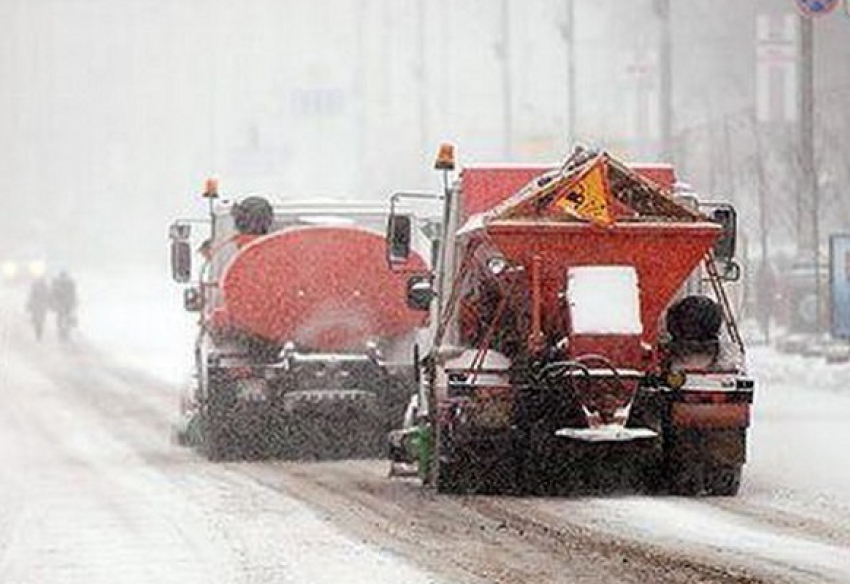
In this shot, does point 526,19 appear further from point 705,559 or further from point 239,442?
point 705,559

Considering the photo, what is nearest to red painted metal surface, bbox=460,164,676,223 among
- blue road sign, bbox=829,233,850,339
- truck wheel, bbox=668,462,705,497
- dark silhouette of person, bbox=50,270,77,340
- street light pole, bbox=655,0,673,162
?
truck wheel, bbox=668,462,705,497

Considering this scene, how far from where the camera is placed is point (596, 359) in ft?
61.1

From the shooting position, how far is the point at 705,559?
1415 centimetres

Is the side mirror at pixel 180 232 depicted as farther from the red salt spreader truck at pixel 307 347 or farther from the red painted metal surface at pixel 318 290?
the red painted metal surface at pixel 318 290

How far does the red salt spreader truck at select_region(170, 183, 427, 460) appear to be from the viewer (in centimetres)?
2398

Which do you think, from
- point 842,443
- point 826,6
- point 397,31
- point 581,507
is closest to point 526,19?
point 397,31

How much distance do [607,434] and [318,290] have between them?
20.6 ft

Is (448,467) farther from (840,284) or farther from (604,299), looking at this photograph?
(840,284)

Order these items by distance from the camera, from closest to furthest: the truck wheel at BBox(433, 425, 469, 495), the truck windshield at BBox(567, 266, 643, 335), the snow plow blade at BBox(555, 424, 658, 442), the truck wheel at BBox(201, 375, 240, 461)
→ the snow plow blade at BBox(555, 424, 658, 442) < the truck windshield at BBox(567, 266, 643, 335) < the truck wheel at BBox(433, 425, 469, 495) < the truck wheel at BBox(201, 375, 240, 461)

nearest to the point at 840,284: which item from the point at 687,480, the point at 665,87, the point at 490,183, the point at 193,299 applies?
the point at 193,299

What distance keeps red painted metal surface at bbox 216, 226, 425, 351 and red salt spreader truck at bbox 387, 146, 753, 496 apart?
497 cm

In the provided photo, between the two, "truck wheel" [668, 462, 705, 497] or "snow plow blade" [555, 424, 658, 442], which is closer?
"snow plow blade" [555, 424, 658, 442]

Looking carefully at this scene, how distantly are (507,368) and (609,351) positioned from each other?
0.74m

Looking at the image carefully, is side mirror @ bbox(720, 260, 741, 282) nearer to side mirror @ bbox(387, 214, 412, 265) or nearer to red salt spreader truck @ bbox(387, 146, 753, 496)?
red salt spreader truck @ bbox(387, 146, 753, 496)
